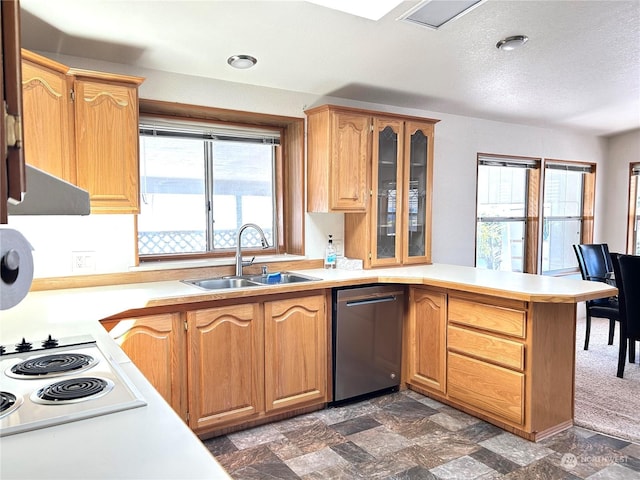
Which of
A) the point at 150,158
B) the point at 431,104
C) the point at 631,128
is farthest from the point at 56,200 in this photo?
the point at 631,128

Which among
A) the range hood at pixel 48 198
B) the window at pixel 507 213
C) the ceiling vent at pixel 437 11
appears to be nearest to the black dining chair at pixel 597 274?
the window at pixel 507 213

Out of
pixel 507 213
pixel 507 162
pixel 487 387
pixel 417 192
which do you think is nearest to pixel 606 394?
pixel 487 387

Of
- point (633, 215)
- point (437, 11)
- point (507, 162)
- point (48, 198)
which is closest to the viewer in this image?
point (48, 198)

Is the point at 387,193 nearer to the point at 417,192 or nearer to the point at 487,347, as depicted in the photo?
the point at 417,192

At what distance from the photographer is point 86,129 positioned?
2.40 metres

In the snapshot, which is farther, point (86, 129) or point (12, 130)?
point (86, 129)

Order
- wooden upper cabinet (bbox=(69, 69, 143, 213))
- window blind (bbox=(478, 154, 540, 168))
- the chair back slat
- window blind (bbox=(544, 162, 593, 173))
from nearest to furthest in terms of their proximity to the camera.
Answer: wooden upper cabinet (bbox=(69, 69, 143, 213)), the chair back slat, window blind (bbox=(478, 154, 540, 168)), window blind (bbox=(544, 162, 593, 173))

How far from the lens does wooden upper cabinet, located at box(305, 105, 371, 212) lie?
3250 millimetres

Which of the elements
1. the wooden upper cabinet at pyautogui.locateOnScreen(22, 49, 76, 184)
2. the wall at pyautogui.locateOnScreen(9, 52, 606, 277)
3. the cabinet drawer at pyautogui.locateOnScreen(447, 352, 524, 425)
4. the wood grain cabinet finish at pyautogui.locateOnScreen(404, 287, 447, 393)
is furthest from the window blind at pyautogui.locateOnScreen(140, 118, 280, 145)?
the cabinet drawer at pyautogui.locateOnScreen(447, 352, 524, 425)

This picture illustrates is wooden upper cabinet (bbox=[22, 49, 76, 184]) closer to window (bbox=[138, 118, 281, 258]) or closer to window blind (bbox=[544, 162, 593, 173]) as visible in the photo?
window (bbox=[138, 118, 281, 258])

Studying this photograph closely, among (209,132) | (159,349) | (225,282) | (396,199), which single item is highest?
(209,132)

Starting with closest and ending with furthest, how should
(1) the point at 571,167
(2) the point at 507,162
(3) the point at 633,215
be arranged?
(2) the point at 507,162
(1) the point at 571,167
(3) the point at 633,215

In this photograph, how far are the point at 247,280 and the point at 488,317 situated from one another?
1.56m

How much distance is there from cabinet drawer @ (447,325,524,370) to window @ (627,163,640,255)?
3.87 m
